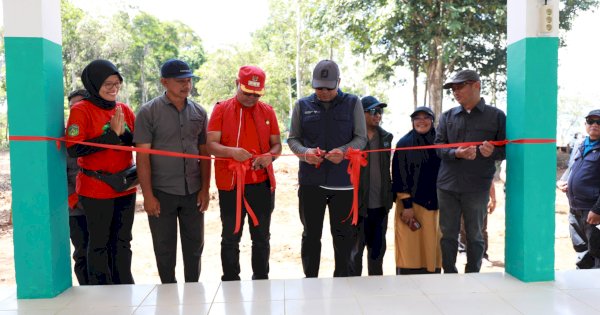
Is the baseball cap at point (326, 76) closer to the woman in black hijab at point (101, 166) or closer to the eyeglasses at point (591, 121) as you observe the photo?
the woman in black hijab at point (101, 166)

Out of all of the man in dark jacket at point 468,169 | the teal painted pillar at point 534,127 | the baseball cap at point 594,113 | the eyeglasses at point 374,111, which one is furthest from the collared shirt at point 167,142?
the baseball cap at point 594,113

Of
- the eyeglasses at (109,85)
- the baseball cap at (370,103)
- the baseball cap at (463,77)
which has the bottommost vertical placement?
the baseball cap at (370,103)

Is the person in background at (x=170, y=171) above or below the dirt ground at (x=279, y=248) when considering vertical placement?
above

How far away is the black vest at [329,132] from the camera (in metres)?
3.37

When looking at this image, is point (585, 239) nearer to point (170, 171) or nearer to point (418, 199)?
point (418, 199)

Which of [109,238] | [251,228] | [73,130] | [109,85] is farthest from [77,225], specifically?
[251,228]

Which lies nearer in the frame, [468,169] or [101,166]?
[101,166]

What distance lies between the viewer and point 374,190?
12.4ft

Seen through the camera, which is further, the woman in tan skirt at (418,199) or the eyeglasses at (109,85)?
the woman in tan skirt at (418,199)

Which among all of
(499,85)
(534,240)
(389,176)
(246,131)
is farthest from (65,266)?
(499,85)

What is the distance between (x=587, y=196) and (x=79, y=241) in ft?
→ 14.0

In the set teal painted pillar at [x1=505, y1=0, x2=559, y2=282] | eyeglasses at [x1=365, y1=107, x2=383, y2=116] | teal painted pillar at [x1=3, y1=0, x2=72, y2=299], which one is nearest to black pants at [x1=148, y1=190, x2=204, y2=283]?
teal painted pillar at [x1=3, y1=0, x2=72, y2=299]

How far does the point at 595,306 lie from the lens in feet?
8.84

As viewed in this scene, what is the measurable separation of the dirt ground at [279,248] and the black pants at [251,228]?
295 centimetres
